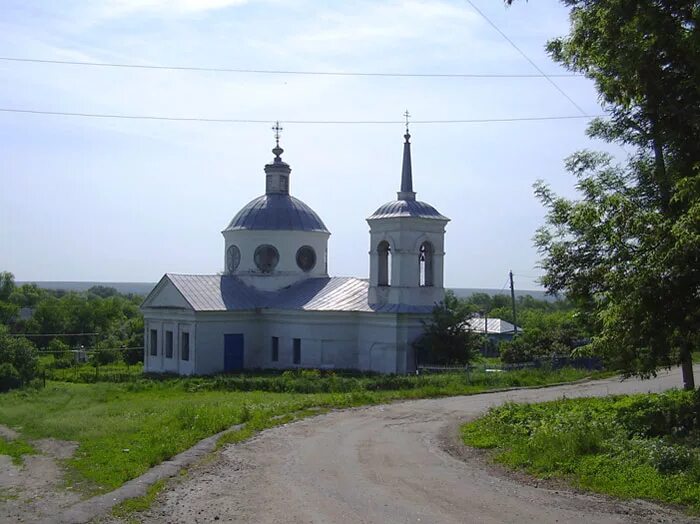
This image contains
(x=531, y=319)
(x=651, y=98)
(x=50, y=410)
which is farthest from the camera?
(x=531, y=319)

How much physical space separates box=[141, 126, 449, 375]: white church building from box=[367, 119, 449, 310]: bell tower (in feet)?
0.13

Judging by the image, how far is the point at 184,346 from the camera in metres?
37.5

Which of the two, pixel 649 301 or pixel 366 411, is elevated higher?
pixel 649 301

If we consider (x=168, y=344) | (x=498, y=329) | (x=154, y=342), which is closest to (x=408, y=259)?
(x=168, y=344)

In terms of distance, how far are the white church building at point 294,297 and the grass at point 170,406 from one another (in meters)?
3.01

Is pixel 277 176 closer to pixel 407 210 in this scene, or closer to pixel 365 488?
pixel 407 210

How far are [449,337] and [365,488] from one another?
20.4 meters

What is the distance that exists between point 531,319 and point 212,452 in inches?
2070

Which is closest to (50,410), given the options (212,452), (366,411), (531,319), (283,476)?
(366,411)

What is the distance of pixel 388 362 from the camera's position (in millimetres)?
33688

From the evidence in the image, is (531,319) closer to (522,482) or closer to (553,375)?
(553,375)

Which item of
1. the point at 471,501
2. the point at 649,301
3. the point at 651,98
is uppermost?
the point at 651,98

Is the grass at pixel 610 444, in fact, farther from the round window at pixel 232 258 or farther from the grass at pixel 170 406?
the round window at pixel 232 258

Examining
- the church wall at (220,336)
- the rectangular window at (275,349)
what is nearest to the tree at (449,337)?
A: the rectangular window at (275,349)
